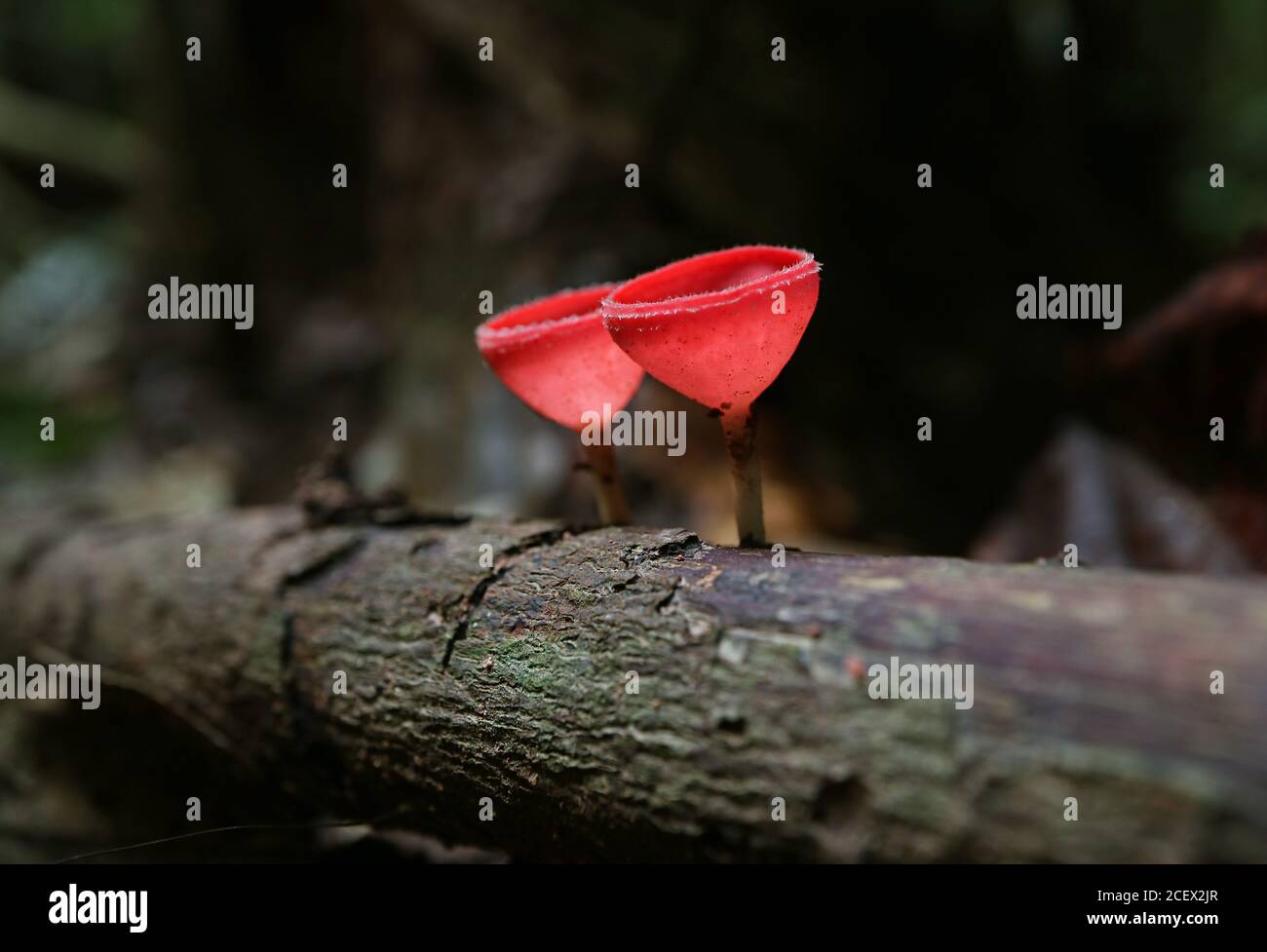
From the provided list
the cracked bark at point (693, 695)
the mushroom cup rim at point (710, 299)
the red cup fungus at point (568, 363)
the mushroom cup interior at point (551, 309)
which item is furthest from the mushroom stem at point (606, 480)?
the mushroom cup rim at point (710, 299)

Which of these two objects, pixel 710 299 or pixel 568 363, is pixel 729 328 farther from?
pixel 568 363

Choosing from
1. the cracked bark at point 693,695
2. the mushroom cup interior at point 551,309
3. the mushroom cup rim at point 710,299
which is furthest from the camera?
the mushroom cup interior at point 551,309

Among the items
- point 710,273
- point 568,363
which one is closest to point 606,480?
point 568,363

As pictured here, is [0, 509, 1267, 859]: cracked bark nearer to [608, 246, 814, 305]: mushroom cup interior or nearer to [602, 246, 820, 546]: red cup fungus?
[602, 246, 820, 546]: red cup fungus

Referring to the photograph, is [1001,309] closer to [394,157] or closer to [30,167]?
[394,157]

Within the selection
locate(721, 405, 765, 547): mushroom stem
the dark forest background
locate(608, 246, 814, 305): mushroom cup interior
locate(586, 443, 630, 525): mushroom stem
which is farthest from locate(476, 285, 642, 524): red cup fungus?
the dark forest background

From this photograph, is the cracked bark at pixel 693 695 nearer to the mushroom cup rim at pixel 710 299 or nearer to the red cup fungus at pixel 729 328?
the red cup fungus at pixel 729 328

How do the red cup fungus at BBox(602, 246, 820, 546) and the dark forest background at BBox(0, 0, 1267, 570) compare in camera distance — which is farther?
the dark forest background at BBox(0, 0, 1267, 570)
